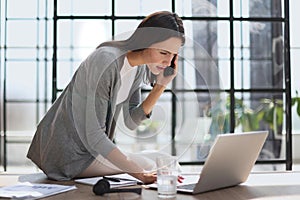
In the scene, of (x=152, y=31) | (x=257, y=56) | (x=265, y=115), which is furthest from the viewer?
(x=265, y=115)

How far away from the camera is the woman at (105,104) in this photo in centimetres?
230

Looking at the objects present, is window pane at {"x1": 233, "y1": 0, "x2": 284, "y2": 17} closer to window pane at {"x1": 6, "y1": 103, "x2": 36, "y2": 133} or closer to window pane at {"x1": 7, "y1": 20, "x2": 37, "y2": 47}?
window pane at {"x1": 7, "y1": 20, "x2": 37, "y2": 47}

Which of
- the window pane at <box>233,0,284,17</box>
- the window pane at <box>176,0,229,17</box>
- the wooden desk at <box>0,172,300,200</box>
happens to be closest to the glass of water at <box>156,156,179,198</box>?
the wooden desk at <box>0,172,300,200</box>

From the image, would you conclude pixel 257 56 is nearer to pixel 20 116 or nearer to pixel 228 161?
pixel 20 116

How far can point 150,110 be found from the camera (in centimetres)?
262

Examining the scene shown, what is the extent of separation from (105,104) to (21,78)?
6.22ft

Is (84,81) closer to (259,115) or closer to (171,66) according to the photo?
(171,66)

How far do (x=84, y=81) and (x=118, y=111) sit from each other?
21cm

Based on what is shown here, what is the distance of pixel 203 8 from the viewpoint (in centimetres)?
389

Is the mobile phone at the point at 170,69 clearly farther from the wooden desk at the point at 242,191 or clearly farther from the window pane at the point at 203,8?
the window pane at the point at 203,8

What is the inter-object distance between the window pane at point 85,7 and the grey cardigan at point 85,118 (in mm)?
1347

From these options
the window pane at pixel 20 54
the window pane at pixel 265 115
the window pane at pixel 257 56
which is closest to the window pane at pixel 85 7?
the window pane at pixel 20 54

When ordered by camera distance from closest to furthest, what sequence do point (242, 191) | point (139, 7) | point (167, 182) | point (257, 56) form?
point (167, 182), point (242, 191), point (139, 7), point (257, 56)

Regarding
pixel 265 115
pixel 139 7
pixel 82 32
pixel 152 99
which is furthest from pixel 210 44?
pixel 152 99
